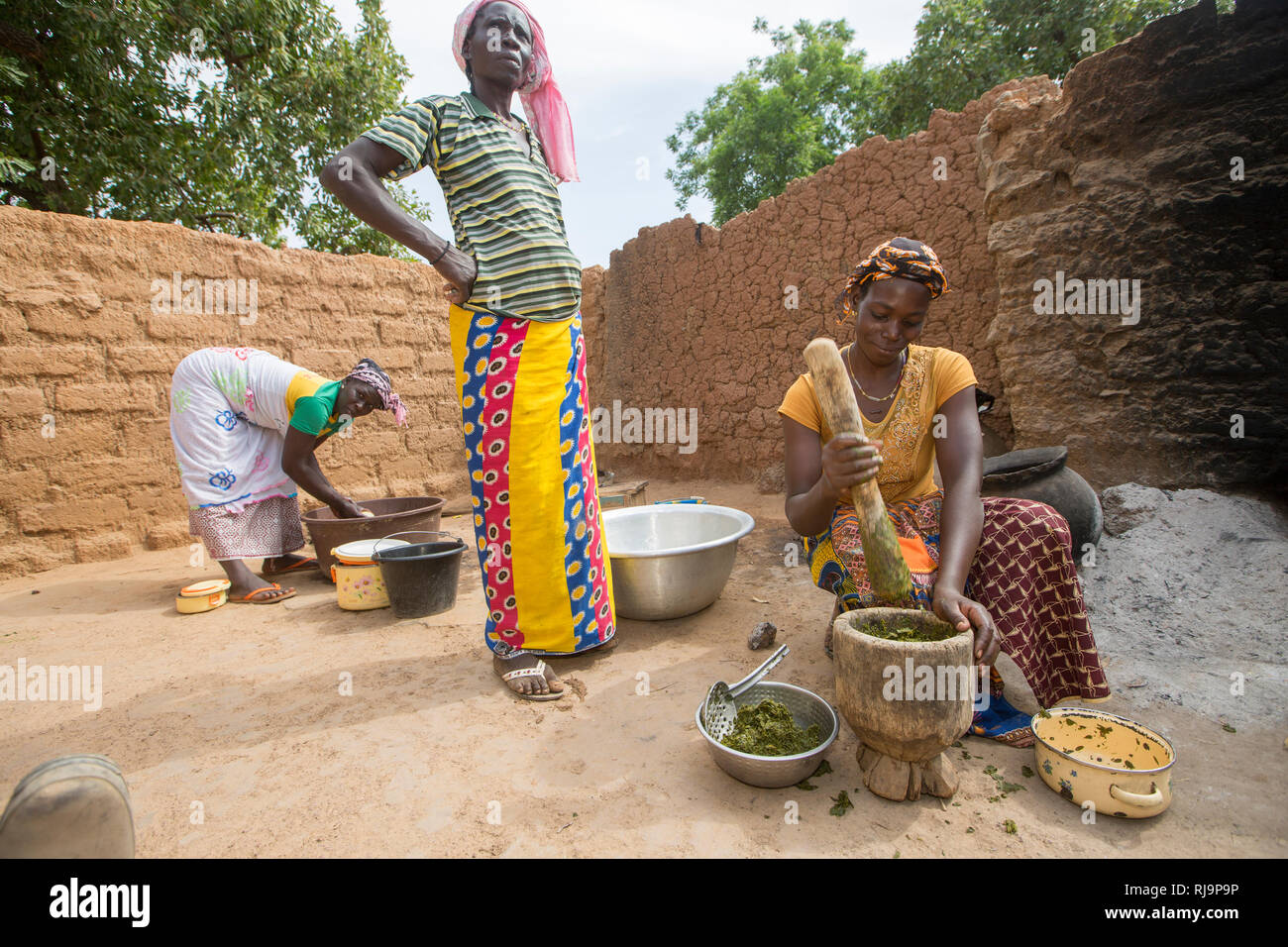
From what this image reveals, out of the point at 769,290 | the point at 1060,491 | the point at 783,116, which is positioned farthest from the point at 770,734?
the point at 783,116

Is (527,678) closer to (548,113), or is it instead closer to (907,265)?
(907,265)

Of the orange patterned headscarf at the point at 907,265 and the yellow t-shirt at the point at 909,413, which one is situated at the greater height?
the orange patterned headscarf at the point at 907,265

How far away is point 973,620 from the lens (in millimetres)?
1653

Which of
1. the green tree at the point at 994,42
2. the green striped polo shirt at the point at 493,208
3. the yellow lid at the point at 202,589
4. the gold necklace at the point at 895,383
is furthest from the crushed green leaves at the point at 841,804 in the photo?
the green tree at the point at 994,42

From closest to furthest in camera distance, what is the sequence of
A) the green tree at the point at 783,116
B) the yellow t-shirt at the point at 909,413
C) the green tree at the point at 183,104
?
Answer: the yellow t-shirt at the point at 909,413 < the green tree at the point at 183,104 < the green tree at the point at 783,116

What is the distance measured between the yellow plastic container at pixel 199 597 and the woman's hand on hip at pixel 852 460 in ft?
10.7

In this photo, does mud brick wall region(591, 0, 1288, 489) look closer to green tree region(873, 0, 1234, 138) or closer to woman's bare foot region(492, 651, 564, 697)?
woman's bare foot region(492, 651, 564, 697)

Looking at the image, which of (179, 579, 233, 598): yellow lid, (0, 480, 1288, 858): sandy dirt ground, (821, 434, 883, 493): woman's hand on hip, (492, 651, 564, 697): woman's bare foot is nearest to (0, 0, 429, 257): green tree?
(179, 579, 233, 598): yellow lid

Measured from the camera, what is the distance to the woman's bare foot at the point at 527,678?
7.41 feet

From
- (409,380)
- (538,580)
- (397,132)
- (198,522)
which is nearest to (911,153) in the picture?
(397,132)

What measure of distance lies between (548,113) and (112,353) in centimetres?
359

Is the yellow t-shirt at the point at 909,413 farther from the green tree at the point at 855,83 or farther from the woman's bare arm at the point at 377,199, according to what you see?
the green tree at the point at 855,83

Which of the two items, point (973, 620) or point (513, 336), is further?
point (513, 336)

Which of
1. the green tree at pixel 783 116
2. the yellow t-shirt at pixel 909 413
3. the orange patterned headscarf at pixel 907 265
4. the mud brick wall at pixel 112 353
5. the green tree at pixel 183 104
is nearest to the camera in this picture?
the orange patterned headscarf at pixel 907 265
